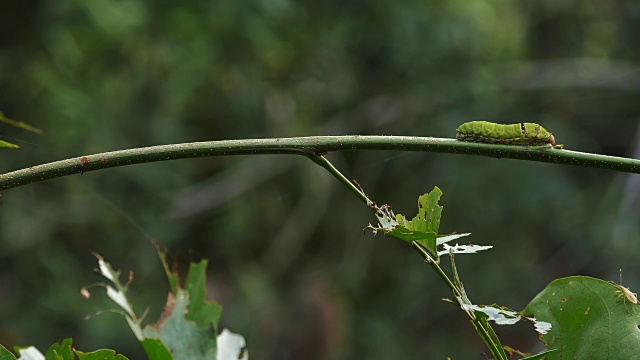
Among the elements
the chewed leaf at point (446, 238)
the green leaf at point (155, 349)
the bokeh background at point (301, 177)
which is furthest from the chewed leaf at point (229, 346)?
the bokeh background at point (301, 177)

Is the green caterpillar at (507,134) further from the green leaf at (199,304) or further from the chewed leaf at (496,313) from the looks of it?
the green leaf at (199,304)

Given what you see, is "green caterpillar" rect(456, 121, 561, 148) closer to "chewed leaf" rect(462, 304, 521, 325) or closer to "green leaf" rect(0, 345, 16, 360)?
"chewed leaf" rect(462, 304, 521, 325)

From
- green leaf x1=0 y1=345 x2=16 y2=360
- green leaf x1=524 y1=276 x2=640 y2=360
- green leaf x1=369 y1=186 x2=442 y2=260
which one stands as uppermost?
green leaf x1=369 y1=186 x2=442 y2=260

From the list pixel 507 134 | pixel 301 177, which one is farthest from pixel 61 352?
pixel 301 177

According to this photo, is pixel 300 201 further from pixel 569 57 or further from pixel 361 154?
pixel 569 57

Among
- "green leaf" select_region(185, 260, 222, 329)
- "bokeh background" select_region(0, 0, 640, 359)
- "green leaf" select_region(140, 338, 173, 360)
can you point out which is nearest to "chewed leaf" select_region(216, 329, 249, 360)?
"green leaf" select_region(185, 260, 222, 329)

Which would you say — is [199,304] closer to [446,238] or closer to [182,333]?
[182,333]
